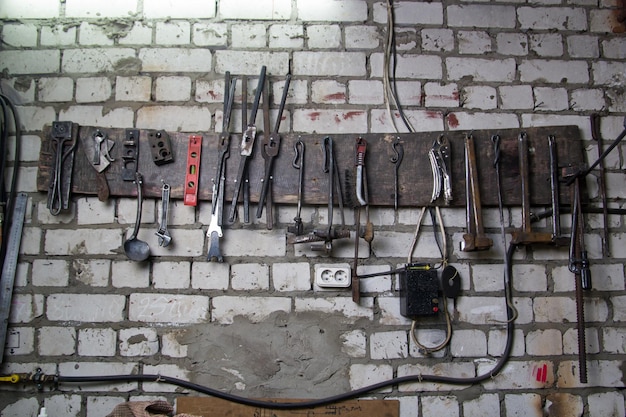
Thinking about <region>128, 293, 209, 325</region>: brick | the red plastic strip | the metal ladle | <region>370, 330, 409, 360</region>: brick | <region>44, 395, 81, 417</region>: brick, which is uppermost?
the red plastic strip

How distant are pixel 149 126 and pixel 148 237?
0.47 metres

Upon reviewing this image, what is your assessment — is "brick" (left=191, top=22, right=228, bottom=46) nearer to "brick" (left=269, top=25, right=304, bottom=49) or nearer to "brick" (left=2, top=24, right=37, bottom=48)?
"brick" (left=269, top=25, right=304, bottom=49)

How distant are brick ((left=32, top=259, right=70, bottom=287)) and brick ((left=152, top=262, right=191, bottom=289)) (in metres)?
0.36

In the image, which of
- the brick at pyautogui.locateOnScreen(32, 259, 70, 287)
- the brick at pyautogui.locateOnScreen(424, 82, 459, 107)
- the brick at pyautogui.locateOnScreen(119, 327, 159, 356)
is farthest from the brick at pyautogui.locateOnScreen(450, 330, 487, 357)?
the brick at pyautogui.locateOnScreen(32, 259, 70, 287)

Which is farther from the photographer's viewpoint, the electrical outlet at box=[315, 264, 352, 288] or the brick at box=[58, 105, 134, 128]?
the brick at box=[58, 105, 134, 128]

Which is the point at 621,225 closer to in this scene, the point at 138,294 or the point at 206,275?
the point at 206,275

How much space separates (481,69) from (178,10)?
4.39 feet

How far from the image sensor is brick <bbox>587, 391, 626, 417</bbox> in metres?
2.02

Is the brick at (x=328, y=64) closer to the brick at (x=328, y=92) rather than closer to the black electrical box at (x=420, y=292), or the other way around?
the brick at (x=328, y=92)

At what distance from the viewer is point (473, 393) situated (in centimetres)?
201

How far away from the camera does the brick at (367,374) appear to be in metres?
2.00

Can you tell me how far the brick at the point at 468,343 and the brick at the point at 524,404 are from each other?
201 millimetres

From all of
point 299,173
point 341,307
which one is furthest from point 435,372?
point 299,173

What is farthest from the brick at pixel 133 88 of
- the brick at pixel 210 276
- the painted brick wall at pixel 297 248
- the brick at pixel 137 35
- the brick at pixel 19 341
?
the brick at pixel 19 341
